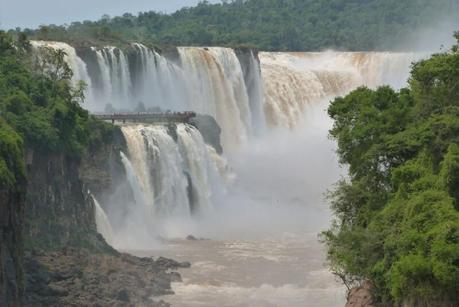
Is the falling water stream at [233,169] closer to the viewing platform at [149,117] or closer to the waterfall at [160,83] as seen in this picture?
the waterfall at [160,83]

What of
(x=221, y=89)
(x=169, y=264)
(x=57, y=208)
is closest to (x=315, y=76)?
(x=221, y=89)

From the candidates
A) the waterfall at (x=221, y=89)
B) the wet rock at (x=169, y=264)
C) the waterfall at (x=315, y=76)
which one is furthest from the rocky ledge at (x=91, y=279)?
the waterfall at (x=315, y=76)

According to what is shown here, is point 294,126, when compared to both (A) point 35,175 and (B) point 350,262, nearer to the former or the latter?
(A) point 35,175

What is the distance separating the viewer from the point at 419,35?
141 meters

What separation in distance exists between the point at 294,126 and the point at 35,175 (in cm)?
4578

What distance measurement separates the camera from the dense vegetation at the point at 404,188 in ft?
90.0

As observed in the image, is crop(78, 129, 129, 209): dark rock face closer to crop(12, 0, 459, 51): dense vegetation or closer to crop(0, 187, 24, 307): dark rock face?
crop(0, 187, 24, 307): dark rock face

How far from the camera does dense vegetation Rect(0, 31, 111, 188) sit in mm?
46781

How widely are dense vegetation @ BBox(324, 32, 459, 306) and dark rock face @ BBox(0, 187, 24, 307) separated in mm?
9868

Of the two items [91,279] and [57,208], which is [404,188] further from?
[57,208]

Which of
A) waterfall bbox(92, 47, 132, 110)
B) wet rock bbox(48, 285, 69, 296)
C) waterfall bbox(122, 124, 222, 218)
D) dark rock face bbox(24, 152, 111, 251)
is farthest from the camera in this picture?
waterfall bbox(92, 47, 132, 110)

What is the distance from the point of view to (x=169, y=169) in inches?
2418

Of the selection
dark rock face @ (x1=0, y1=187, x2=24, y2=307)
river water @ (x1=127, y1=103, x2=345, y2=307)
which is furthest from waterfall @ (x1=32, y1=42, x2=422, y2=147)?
dark rock face @ (x1=0, y1=187, x2=24, y2=307)

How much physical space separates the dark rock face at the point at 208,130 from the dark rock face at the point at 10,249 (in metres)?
32.5
